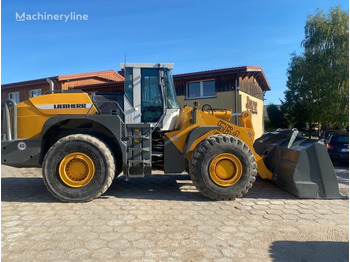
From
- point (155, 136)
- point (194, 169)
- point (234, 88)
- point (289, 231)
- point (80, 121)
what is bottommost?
point (289, 231)

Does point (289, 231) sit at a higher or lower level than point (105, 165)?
lower

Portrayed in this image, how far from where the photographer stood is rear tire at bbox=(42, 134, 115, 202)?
5.26m

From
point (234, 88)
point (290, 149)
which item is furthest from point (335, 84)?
point (290, 149)

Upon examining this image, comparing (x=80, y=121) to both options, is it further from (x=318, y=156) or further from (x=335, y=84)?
(x=335, y=84)

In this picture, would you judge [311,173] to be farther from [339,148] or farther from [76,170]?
[339,148]

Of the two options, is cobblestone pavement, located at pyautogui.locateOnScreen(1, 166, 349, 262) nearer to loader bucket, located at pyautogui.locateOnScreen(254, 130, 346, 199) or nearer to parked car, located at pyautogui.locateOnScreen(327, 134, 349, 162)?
loader bucket, located at pyautogui.locateOnScreen(254, 130, 346, 199)

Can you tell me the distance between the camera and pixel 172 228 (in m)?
4.01

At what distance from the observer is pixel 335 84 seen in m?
15.3

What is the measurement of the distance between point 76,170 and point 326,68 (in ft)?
52.8

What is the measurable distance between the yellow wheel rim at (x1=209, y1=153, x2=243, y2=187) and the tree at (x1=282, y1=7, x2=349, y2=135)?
1309 centimetres

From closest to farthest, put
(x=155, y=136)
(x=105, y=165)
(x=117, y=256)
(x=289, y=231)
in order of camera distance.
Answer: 1. (x=117, y=256)
2. (x=289, y=231)
3. (x=105, y=165)
4. (x=155, y=136)

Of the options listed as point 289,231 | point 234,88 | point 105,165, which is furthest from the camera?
point 234,88

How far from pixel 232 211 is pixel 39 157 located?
408 cm

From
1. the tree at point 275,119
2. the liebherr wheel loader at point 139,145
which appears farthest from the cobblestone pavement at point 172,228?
the tree at point 275,119
